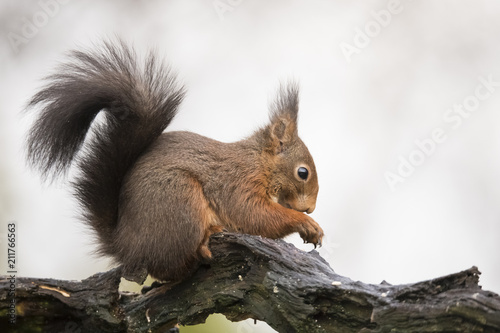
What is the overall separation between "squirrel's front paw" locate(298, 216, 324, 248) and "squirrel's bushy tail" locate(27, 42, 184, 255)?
26.1 inches

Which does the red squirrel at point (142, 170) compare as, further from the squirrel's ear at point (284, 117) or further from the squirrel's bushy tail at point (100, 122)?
the squirrel's ear at point (284, 117)

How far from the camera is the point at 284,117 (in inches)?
103

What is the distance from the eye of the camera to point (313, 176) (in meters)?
2.46

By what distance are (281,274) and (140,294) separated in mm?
588

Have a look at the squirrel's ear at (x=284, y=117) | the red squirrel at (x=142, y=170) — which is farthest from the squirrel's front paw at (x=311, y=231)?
the squirrel's ear at (x=284, y=117)

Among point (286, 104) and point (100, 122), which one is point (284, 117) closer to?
→ point (286, 104)

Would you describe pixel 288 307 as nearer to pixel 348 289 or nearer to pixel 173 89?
pixel 348 289

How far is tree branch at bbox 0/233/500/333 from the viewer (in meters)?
1.65

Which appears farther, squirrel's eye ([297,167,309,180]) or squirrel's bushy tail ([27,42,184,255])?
squirrel's eye ([297,167,309,180])

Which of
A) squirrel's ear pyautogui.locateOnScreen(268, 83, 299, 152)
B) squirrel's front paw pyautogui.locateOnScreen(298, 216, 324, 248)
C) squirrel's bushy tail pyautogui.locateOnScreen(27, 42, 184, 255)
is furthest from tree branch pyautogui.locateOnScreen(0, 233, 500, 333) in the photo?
squirrel's ear pyautogui.locateOnScreen(268, 83, 299, 152)

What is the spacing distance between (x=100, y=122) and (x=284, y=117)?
2.76 ft

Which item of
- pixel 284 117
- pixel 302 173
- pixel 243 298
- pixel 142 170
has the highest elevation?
pixel 284 117

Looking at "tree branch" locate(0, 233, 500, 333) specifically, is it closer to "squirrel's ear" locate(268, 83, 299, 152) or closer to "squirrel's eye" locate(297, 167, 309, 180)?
"squirrel's eye" locate(297, 167, 309, 180)

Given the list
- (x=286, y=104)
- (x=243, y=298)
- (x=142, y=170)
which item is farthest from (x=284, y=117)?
(x=243, y=298)
